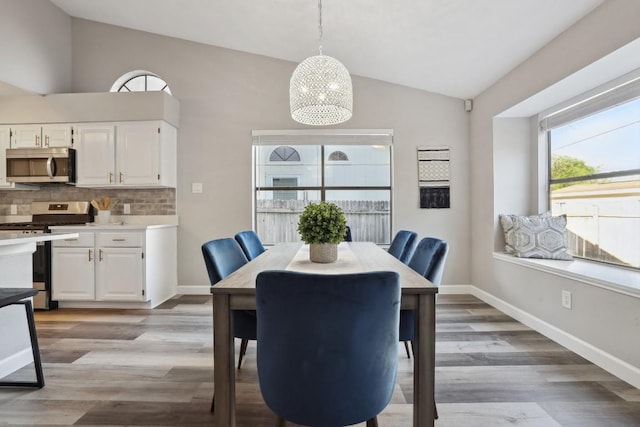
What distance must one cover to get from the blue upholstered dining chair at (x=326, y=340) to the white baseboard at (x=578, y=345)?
1.94 metres

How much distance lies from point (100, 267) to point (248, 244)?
2015 millimetres

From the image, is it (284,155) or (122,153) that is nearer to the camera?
(122,153)

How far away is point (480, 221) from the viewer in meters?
3.87

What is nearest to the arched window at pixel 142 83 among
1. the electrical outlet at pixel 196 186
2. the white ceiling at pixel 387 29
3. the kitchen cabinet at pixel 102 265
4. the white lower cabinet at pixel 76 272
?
the white ceiling at pixel 387 29

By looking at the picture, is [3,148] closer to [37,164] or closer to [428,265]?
[37,164]

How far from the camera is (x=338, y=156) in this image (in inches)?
166

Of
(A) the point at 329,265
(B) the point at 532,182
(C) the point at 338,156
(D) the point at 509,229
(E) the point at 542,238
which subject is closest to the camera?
(A) the point at 329,265

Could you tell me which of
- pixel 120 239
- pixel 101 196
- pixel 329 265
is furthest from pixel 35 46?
pixel 329 265

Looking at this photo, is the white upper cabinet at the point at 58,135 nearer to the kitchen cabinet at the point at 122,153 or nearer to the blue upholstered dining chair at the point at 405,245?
the kitchen cabinet at the point at 122,153

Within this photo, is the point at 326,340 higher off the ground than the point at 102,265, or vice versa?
the point at 326,340

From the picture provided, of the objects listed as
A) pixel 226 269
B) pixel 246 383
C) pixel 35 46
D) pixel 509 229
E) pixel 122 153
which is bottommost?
pixel 246 383

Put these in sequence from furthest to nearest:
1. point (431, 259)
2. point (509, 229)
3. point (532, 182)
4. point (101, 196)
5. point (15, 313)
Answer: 1. point (101, 196)
2. point (532, 182)
3. point (509, 229)
4. point (15, 313)
5. point (431, 259)

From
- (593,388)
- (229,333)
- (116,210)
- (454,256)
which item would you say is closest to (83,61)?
(116,210)

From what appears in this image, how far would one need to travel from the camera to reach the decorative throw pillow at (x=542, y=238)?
3.10 metres
